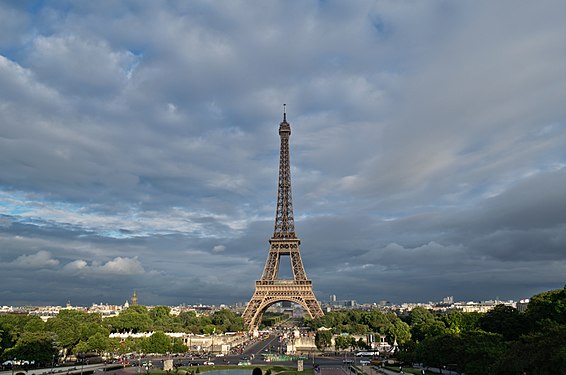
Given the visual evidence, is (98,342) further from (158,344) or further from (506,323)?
(506,323)

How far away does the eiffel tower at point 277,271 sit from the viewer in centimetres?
10556

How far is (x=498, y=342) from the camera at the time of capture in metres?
44.5

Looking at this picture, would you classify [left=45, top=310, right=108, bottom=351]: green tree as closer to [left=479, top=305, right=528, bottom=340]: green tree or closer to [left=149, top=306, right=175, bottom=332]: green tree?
[left=149, top=306, right=175, bottom=332]: green tree

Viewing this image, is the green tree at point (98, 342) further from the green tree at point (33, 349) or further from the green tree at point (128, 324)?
the green tree at point (128, 324)

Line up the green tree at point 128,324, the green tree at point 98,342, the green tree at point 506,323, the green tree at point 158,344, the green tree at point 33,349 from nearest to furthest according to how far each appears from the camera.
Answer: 1. the green tree at point 33,349
2. the green tree at point 506,323
3. the green tree at point 98,342
4. the green tree at point 158,344
5. the green tree at point 128,324

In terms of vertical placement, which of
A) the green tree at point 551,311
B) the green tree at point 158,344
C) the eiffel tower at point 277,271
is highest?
the eiffel tower at point 277,271

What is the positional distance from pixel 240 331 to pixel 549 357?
95869mm

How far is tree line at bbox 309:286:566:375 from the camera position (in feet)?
98.2

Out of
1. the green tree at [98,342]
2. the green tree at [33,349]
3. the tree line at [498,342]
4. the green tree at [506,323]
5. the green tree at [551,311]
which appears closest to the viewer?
the tree line at [498,342]

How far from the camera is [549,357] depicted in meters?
29.3

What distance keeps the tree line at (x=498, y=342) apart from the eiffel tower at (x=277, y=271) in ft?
48.5

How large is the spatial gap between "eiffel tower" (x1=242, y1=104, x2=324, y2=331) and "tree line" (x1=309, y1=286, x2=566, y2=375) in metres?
14.8

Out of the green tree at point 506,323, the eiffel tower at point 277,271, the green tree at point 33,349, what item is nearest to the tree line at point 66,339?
the green tree at point 33,349

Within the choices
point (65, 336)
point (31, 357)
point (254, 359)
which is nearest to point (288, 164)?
point (254, 359)
